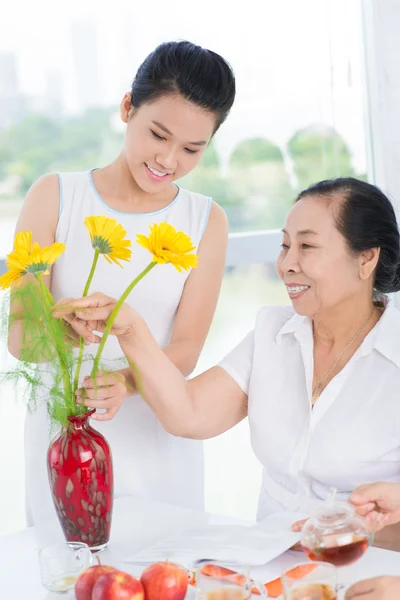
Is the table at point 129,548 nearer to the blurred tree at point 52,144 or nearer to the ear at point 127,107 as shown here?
the ear at point 127,107

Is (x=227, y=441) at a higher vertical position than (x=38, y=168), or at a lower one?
lower

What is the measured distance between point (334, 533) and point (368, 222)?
0.97 metres

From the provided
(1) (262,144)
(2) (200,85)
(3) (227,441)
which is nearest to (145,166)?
(2) (200,85)

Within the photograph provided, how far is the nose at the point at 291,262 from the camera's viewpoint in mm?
2066

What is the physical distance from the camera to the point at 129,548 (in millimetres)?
1660

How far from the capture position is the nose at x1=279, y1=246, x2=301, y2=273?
2066 mm

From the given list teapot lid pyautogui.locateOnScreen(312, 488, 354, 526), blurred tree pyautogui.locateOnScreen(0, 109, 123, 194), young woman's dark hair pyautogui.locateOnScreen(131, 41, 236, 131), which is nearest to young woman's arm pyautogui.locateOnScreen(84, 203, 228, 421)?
young woman's dark hair pyautogui.locateOnScreen(131, 41, 236, 131)

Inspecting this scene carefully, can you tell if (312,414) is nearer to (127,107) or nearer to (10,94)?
(127,107)

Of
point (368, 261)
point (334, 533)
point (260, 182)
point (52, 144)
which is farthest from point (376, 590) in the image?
point (260, 182)

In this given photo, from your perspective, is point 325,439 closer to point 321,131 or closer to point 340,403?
point 340,403

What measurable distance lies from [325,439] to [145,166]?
0.76 meters

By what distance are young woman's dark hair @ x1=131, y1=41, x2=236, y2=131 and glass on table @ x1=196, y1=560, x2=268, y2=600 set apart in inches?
44.5

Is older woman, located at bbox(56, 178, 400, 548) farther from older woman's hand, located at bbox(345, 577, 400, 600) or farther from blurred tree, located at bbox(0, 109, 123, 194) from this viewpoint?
blurred tree, located at bbox(0, 109, 123, 194)

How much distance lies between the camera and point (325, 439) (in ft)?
6.41
